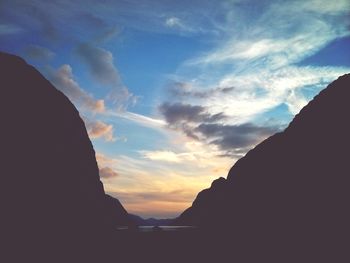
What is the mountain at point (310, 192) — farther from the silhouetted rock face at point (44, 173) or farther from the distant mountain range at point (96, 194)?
the silhouetted rock face at point (44, 173)

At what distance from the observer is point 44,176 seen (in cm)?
6519

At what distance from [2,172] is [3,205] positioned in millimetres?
5747

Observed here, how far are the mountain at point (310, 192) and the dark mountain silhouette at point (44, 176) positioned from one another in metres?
27.3

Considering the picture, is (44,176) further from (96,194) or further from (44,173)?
(96,194)

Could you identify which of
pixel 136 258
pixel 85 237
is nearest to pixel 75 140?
pixel 85 237

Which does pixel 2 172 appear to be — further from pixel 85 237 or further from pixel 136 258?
pixel 136 258

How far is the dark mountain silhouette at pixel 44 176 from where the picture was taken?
48516mm

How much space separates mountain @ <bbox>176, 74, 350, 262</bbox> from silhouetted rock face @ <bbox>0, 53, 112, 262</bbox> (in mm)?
28617

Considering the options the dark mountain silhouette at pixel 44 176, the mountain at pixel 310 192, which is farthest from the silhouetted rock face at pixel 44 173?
the mountain at pixel 310 192

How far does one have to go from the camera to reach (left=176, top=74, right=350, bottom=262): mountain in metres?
44.5

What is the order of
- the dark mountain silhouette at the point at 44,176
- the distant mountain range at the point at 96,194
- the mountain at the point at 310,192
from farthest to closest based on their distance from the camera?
the dark mountain silhouette at the point at 44,176 < the mountain at the point at 310,192 < the distant mountain range at the point at 96,194

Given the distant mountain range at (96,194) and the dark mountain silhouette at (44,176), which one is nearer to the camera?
the distant mountain range at (96,194)

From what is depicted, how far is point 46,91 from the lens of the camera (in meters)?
80.0

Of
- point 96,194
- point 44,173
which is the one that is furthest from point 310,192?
point 44,173
